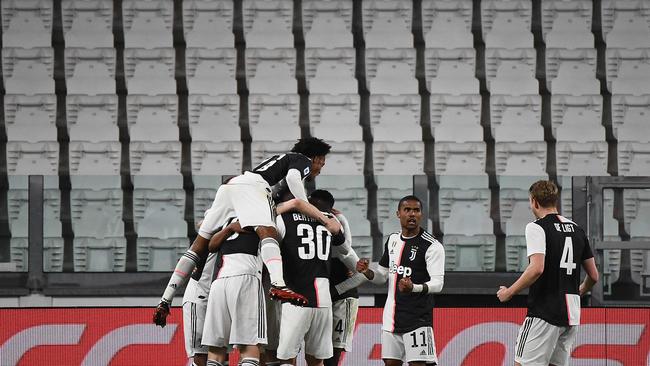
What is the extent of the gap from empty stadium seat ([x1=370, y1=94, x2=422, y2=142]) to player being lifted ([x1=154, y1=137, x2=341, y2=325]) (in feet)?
17.0

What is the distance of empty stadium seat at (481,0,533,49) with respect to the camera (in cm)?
1318

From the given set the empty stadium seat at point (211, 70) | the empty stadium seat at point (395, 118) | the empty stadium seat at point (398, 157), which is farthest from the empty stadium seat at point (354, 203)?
the empty stadium seat at point (211, 70)

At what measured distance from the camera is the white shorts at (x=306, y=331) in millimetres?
6832

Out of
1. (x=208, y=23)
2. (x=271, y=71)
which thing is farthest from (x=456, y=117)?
(x=208, y=23)

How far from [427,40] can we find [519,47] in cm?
110

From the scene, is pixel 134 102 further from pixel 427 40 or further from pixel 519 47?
pixel 519 47

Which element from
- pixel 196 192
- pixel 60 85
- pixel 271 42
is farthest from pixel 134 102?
pixel 196 192

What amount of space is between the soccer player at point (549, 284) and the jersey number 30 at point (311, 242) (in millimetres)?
1276

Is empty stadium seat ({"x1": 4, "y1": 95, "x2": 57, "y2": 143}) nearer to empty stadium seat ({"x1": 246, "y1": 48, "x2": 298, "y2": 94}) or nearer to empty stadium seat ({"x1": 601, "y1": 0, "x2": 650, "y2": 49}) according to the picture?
empty stadium seat ({"x1": 246, "y1": 48, "x2": 298, "y2": 94})

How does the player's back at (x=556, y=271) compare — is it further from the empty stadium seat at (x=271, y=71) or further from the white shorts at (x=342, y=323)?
the empty stadium seat at (x=271, y=71)

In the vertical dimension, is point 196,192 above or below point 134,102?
below

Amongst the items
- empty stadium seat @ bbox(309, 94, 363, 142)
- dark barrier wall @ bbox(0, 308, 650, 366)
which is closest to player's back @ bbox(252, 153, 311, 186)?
dark barrier wall @ bbox(0, 308, 650, 366)

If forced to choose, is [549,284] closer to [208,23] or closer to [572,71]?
[572,71]

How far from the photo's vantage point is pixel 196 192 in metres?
9.52
